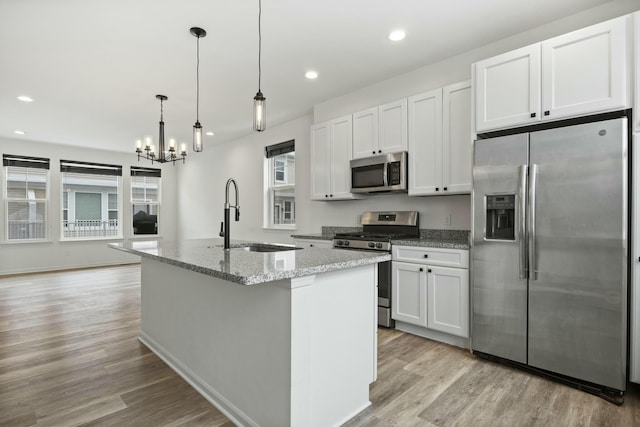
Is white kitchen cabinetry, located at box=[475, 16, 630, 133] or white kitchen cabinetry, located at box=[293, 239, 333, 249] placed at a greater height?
white kitchen cabinetry, located at box=[475, 16, 630, 133]

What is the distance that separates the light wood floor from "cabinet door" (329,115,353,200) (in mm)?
1700

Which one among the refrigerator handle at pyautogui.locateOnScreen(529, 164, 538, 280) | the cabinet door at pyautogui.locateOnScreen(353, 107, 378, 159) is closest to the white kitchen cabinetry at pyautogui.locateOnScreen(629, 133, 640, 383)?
the refrigerator handle at pyautogui.locateOnScreen(529, 164, 538, 280)

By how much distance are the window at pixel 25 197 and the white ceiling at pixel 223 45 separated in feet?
7.75

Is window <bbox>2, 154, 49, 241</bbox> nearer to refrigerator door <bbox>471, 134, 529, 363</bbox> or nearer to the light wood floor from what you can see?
the light wood floor

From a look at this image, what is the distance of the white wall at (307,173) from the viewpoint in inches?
119

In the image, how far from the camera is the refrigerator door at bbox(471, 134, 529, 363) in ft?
7.90

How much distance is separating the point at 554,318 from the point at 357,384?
1.45 metres

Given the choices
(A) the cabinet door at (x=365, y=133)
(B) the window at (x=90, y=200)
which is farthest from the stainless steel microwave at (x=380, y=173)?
(B) the window at (x=90, y=200)

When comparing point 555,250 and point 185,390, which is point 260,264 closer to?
point 185,390

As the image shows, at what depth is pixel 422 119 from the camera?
3.31 m

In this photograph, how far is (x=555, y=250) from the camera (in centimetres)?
226

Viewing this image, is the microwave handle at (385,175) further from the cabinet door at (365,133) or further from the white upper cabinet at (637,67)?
the white upper cabinet at (637,67)

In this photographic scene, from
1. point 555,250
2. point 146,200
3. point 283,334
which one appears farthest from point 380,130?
point 146,200

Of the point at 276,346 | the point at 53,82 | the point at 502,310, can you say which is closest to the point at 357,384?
the point at 276,346
